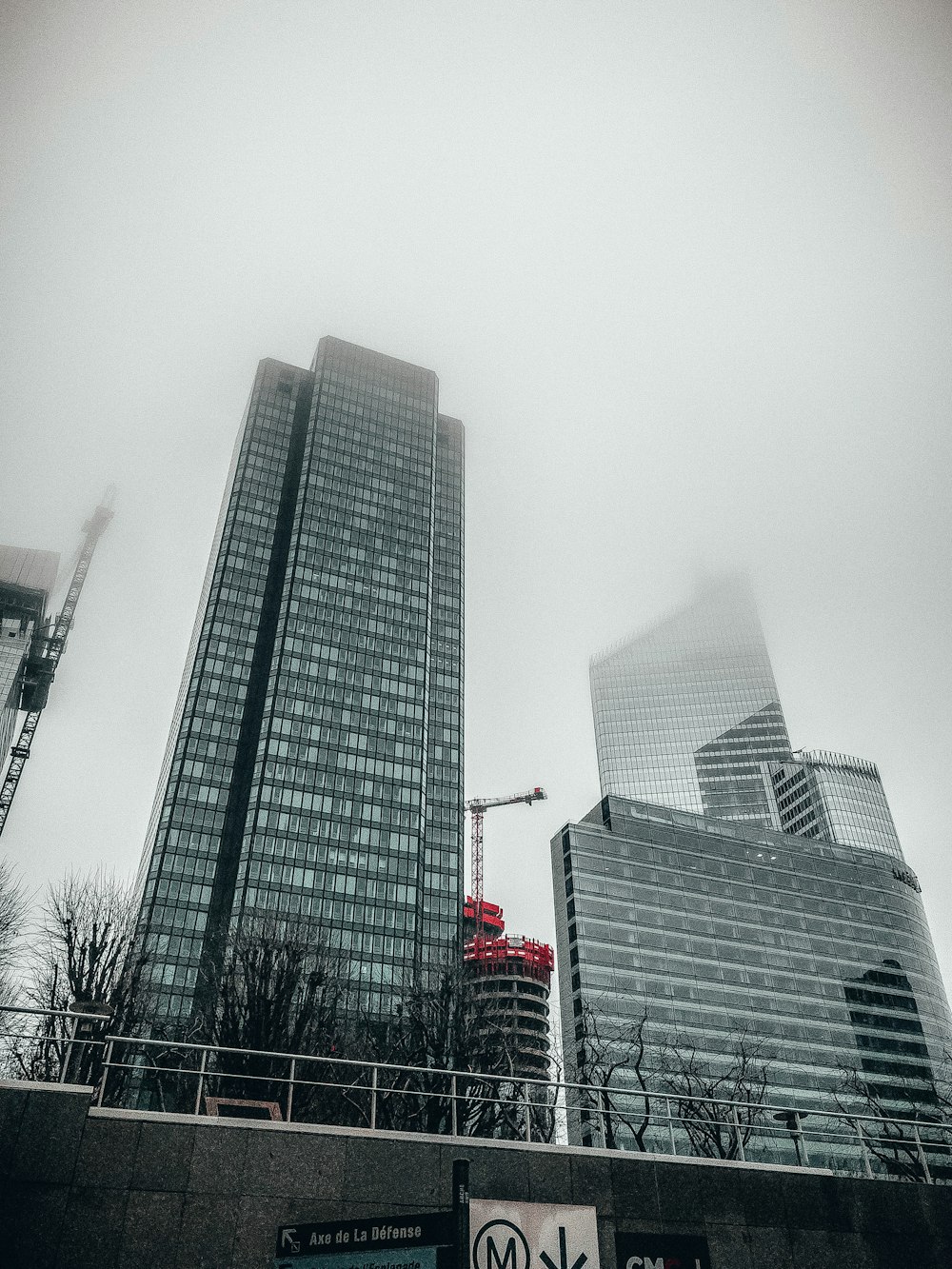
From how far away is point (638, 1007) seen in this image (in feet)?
370

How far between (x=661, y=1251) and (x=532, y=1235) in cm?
227

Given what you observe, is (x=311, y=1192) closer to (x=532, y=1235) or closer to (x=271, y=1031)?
(x=532, y=1235)

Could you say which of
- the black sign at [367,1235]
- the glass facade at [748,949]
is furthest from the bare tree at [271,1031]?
the glass facade at [748,949]

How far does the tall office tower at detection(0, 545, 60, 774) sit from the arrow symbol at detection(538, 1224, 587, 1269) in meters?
153

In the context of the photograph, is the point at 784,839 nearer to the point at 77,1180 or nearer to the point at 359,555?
the point at 359,555

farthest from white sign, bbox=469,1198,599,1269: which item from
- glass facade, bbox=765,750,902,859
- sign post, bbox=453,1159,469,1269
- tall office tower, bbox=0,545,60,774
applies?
glass facade, bbox=765,750,902,859

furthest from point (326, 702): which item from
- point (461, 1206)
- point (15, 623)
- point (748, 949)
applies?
point (461, 1206)

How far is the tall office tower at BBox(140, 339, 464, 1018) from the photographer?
99.9m

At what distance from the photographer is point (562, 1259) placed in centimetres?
1213

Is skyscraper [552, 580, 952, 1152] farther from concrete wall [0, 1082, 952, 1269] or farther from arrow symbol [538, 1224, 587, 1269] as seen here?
arrow symbol [538, 1224, 587, 1269]

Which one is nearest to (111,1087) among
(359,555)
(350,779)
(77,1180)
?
(77,1180)

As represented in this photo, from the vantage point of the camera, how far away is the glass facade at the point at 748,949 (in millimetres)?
115250

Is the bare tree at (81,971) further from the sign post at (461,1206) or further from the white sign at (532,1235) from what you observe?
the sign post at (461,1206)

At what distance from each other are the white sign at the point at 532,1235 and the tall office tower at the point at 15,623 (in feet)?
500
